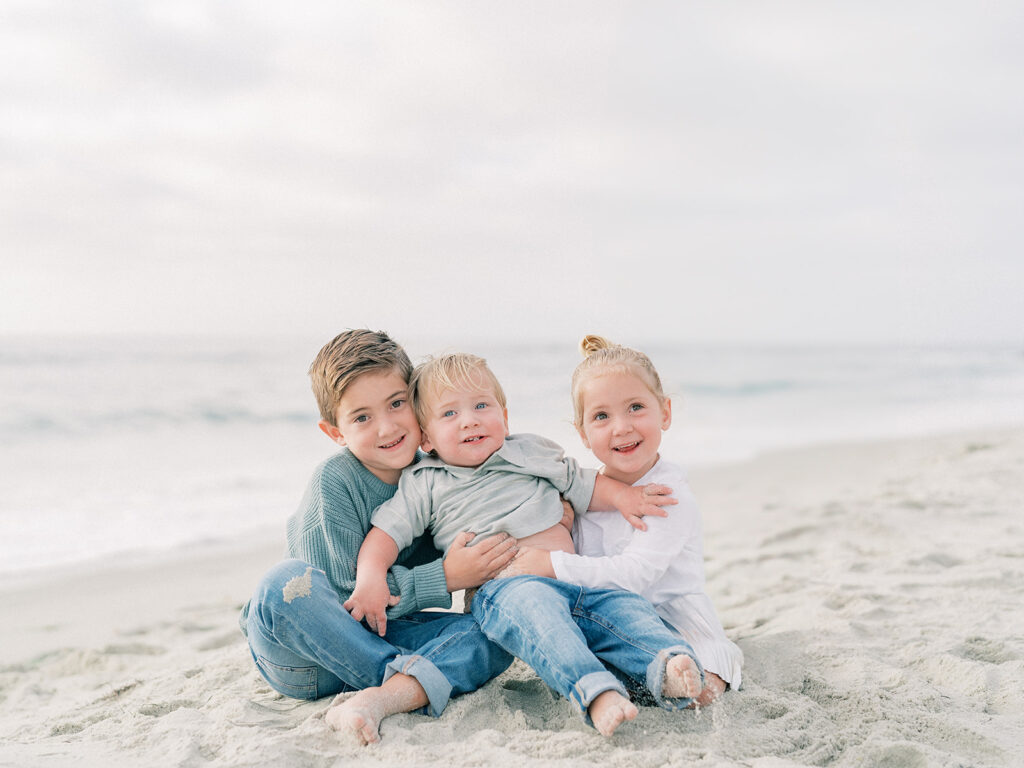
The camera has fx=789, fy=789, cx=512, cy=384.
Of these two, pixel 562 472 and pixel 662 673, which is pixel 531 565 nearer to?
pixel 562 472

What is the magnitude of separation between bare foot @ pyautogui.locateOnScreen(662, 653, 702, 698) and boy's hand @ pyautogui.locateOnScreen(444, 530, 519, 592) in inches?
24.2

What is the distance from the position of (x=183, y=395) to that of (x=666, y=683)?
508 inches

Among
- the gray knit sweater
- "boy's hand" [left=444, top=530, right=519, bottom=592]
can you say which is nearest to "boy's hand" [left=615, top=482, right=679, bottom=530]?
"boy's hand" [left=444, top=530, right=519, bottom=592]

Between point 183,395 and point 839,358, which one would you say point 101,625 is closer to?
point 183,395

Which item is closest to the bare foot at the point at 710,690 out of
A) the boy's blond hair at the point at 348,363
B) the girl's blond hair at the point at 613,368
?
the girl's blond hair at the point at 613,368

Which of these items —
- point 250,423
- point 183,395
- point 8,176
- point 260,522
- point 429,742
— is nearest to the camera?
point 429,742

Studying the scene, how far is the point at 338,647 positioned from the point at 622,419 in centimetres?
114

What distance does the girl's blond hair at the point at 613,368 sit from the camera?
2.66m

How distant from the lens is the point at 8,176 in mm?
16344

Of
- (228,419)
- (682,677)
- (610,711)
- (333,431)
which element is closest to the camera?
(610,711)

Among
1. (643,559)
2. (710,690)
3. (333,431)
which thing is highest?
(333,431)

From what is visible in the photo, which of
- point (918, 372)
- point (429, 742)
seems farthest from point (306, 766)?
point (918, 372)

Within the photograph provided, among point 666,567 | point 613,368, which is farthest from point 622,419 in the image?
point 666,567

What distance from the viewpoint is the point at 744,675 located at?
2.70 meters
